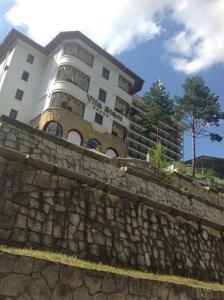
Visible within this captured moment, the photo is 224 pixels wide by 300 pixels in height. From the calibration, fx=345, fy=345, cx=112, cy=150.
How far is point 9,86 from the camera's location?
3475 cm

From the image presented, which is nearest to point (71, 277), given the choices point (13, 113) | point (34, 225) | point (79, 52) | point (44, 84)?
point (34, 225)

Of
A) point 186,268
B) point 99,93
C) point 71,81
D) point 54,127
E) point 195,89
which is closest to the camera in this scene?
point 186,268

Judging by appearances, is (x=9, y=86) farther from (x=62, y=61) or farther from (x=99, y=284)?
(x=99, y=284)

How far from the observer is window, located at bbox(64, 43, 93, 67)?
35809 mm

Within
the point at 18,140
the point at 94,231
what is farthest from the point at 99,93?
the point at 94,231

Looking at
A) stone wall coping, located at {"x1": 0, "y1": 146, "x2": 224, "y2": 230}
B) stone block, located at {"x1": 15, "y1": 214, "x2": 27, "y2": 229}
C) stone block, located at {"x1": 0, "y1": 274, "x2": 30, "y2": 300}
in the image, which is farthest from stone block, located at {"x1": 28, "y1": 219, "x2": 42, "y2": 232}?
stone block, located at {"x1": 0, "y1": 274, "x2": 30, "y2": 300}

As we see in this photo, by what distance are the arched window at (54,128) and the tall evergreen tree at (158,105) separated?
56.5 feet

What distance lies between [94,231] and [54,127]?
24.1 m

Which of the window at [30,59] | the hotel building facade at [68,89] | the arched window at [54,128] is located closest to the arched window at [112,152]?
the hotel building facade at [68,89]

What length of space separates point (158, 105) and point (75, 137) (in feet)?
55.0

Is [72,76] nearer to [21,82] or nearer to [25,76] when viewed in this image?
[25,76]

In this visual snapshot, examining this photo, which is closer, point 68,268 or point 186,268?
point 68,268

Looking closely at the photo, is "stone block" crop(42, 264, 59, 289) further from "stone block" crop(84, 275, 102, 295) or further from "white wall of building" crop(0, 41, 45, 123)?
"white wall of building" crop(0, 41, 45, 123)

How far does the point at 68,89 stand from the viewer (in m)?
33.5
